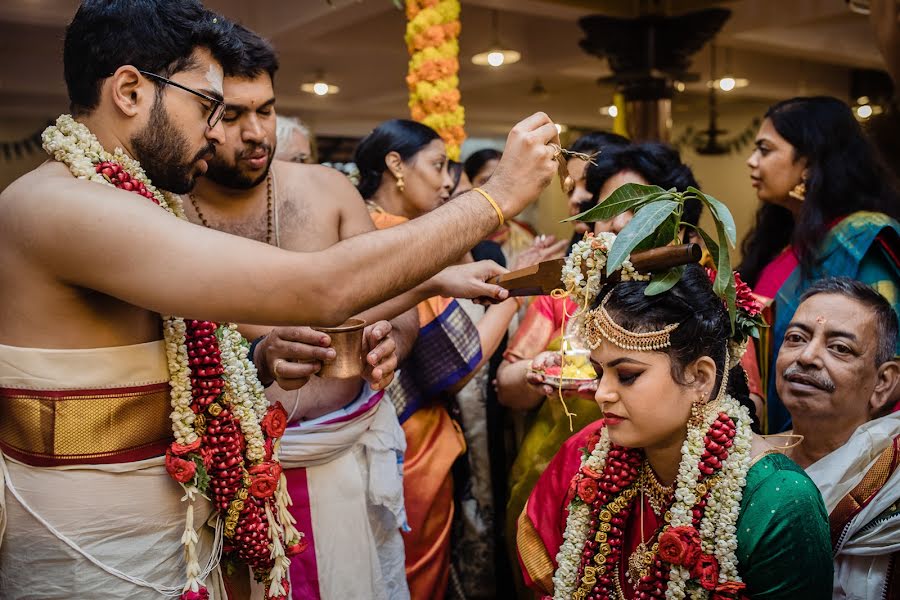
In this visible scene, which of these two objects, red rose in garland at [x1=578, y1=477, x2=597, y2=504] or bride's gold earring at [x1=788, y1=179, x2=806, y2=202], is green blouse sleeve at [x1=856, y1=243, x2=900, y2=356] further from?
red rose in garland at [x1=578, y1=477, x2=597, y2=504]

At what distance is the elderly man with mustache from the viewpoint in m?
2.17

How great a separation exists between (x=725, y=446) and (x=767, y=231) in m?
1.96

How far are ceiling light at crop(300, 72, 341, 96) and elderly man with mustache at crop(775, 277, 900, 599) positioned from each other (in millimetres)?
9422

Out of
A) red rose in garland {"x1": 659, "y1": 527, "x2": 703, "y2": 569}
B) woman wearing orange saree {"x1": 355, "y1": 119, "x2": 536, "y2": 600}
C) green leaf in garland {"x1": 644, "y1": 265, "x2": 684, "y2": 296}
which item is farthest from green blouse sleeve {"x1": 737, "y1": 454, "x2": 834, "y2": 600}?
woman wearing orange saree {"x1": 355, "y1": 119, "x2": 536, "y2": 600}

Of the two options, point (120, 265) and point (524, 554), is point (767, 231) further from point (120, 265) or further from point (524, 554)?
point (120, 265)

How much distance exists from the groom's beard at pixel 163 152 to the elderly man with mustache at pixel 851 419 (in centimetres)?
181

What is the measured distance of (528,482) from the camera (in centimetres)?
289

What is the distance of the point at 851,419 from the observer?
238 cm

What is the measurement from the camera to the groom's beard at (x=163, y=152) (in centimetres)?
173

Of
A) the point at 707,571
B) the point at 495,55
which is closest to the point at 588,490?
the point at 707,571

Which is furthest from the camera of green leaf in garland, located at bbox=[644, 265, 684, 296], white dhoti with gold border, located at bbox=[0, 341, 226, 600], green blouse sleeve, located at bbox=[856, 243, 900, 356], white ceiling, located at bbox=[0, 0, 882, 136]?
white ceiling, located at bbox=[0, 0, 882, 136]

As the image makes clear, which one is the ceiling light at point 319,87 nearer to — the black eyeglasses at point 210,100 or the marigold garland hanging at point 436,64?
the marigold garland hanging at point 436,64

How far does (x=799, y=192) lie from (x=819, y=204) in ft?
→ 0.40

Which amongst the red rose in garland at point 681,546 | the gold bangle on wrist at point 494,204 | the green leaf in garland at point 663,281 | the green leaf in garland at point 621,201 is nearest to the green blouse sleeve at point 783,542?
the red rose in garland at point 681,546
